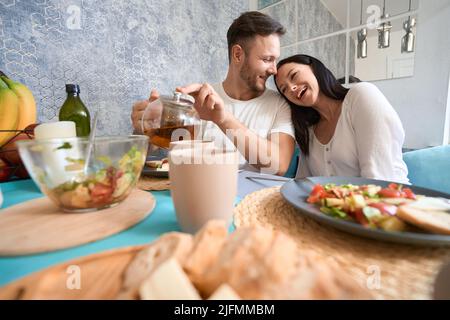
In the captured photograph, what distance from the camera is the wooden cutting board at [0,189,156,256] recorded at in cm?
32

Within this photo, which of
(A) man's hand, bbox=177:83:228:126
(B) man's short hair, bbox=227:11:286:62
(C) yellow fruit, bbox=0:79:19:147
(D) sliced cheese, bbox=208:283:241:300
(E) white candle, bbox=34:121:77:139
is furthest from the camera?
(B) man's short hair, bbox=227:11:286:62

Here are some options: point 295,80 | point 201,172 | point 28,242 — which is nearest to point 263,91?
point 295,80

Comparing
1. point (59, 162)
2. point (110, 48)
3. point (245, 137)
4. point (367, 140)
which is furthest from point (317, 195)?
point (110, 48)

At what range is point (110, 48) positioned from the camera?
1.69m

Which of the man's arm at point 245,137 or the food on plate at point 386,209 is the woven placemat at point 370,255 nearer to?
the food on plate at point 386,209

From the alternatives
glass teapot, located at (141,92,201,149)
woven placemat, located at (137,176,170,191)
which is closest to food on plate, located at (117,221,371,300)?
woven placemat, located at (137,176,170,191)

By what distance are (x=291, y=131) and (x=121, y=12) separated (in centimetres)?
142

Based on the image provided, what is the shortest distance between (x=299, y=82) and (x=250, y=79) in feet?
1.10

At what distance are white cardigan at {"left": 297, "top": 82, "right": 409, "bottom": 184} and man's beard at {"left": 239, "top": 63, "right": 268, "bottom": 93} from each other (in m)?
0.48

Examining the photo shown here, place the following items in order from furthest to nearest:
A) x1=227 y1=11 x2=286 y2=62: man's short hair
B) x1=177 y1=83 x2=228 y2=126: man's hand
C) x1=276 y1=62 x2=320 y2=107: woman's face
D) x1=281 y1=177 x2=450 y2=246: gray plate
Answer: x1=227 y1=11 x2=286 y2=62: man's short hair → x1=276 y1=62 x2=320 y2=107: woman's face → x1=177 y1=83 x2=228 y2=126: man's hand → x1=281 y1=177 x2=450 y2=246: gray plate

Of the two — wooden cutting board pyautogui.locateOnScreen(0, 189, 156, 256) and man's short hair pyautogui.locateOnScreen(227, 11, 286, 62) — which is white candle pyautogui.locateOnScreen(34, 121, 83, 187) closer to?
wooden cutting board pyautogui.locateOnScreen(0, 189, 156, 256)

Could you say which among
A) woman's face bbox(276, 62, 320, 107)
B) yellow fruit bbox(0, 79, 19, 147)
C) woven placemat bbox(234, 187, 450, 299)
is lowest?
woven placemat bbox(234, 187, 450, 299)

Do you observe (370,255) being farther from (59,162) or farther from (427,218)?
(59,162)

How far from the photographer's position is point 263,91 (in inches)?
59.5
